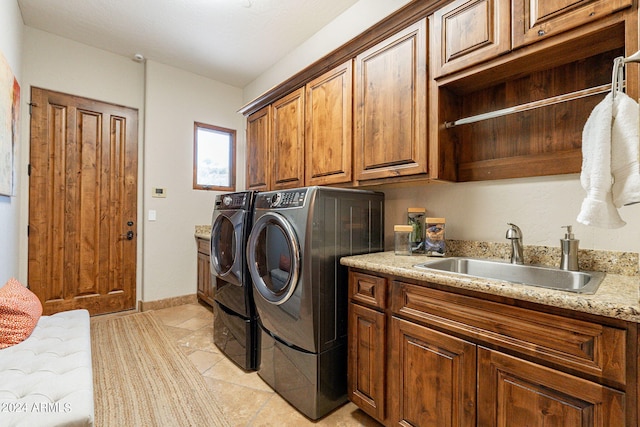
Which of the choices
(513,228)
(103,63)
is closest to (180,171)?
(103,63)

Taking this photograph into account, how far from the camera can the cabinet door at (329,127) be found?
197 centimetres

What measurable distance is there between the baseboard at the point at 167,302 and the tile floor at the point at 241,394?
64 cm

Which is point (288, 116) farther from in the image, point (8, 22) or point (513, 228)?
point (8, 22)

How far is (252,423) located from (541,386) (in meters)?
1.38

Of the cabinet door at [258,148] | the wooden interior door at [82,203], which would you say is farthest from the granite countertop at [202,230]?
the cabinet door at [258,148]

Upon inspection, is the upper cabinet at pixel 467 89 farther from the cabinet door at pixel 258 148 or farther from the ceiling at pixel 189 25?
the ceiling at pixel 189 25

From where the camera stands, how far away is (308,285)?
158 centimetres

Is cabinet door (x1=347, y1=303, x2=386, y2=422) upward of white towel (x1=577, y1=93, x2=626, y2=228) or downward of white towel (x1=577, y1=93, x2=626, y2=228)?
downward

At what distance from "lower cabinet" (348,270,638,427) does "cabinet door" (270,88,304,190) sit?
1.13 m

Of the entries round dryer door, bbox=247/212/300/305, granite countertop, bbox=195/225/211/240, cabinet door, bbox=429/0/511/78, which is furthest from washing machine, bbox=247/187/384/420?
granite countertop, bbox=195/225/211/240

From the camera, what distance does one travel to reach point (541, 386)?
3.10ft

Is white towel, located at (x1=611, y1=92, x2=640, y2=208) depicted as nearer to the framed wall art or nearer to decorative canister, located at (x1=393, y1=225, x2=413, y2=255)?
decorative canister, located at (x1=393, y1=225, x2=413, y2=255)

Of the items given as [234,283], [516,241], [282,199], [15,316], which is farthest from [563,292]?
[15,316]

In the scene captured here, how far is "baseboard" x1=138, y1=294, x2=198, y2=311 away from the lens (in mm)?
3271
